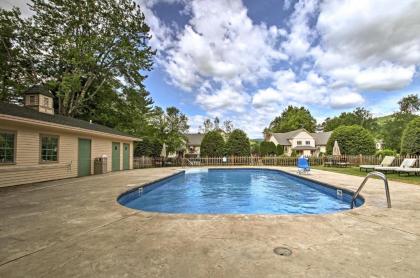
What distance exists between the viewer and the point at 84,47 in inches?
707

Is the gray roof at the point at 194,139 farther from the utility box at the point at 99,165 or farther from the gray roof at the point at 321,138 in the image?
the utility box at the point at 99,165

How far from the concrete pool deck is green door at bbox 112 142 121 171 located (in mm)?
11114

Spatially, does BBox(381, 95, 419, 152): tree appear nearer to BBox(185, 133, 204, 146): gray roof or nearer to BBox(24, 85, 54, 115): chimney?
BBox(185, 133, 204, 146): gray roof

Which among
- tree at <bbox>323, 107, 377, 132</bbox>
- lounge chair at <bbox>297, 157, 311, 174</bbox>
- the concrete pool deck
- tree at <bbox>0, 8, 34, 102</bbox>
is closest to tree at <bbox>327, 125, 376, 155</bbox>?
lounge chair at <bbox>297, 157, 311, 174</bbox>

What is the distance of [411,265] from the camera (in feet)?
7.69

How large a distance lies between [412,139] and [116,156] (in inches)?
769

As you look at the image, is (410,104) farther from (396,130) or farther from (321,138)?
(321,138)

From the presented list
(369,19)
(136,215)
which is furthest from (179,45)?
(136,215)

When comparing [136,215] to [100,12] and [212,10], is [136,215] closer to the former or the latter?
[212,10]

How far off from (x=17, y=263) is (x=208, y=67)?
2187cm

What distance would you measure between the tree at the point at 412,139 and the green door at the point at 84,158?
63.4 ft

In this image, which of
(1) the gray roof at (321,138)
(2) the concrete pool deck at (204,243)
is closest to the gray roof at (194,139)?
(1) the gray roof at (321,138)

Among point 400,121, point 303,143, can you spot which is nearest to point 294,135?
point 303,143

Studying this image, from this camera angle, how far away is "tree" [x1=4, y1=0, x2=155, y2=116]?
17750 millimetres
